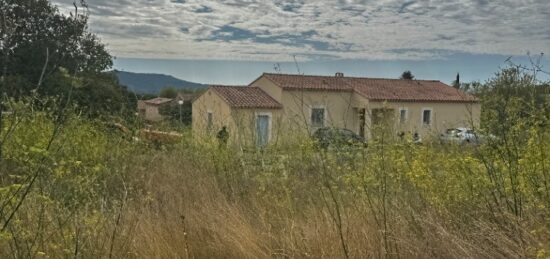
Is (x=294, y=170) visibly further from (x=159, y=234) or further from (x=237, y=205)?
(x=159, y=234)

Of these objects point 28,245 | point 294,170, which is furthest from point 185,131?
point 28,245

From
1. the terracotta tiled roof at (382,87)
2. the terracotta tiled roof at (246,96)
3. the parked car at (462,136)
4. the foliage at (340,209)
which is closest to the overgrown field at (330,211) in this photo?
the foliage at (340,209)

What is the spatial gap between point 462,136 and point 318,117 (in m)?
2.04

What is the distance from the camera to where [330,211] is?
3842 millimetres

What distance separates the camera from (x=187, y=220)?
13.9 ft

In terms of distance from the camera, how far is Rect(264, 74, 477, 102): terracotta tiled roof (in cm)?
2889

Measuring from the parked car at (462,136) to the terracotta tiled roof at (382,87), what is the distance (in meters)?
21.8

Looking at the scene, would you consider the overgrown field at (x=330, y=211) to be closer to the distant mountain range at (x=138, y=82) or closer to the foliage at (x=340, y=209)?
the foliage at (x=340, y=209)

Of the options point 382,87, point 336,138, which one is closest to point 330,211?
point 336,138

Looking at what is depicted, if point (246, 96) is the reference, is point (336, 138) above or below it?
below

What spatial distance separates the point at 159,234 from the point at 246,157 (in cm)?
254

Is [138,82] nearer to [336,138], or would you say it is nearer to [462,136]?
[336,138]

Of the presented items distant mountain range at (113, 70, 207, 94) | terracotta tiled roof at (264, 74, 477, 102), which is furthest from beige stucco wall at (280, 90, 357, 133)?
terracotta tiled roof at (264, 74, 477, 102)

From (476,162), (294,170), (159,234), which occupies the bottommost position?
(159,234)
